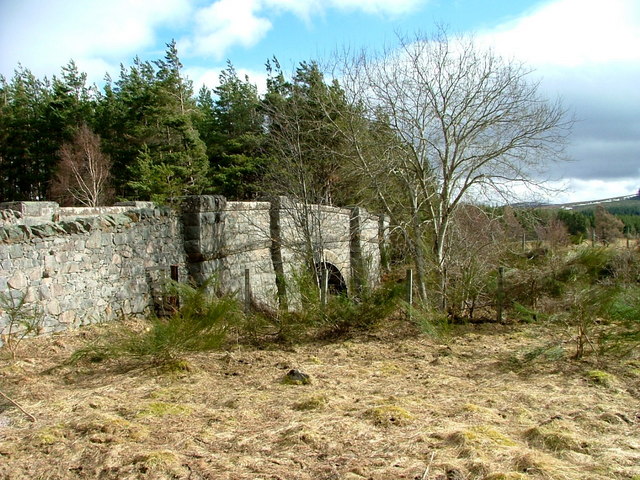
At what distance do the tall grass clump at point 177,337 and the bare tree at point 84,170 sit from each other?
23.3 meters

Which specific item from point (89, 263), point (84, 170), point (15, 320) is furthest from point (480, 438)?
point (84, 170)

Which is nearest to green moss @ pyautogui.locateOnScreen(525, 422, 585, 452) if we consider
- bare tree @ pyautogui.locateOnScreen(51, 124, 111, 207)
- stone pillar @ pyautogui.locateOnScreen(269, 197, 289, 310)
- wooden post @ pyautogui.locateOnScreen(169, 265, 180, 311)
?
wooden post @ pyautogui.locateOnScreen(169, 265, 180, 311)

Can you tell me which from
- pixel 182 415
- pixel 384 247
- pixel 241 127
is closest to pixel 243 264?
pixel 384 247

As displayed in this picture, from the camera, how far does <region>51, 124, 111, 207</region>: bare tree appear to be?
27938 mm

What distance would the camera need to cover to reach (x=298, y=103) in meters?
11.9

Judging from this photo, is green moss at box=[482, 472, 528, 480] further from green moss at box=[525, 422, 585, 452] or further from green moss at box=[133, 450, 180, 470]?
green moss at box=[133, 450, 180, 470]

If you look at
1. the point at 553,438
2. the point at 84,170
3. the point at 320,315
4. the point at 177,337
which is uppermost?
the point at 84,170

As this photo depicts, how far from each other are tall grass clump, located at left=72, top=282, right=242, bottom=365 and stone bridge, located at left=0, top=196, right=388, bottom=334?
2.75 ft

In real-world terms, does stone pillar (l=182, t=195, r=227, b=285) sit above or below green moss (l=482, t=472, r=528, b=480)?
above

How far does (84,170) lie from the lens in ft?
95.7

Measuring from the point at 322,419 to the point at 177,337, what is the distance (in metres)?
2.04

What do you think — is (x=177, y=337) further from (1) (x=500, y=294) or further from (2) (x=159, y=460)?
(1) (x=500, y=294)

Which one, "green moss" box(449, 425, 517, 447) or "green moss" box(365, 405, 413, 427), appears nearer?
"green moss" box(449, 425, 517, 447)

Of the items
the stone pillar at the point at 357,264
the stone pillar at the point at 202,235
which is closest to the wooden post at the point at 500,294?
the stone pillar at the point at 357,264
